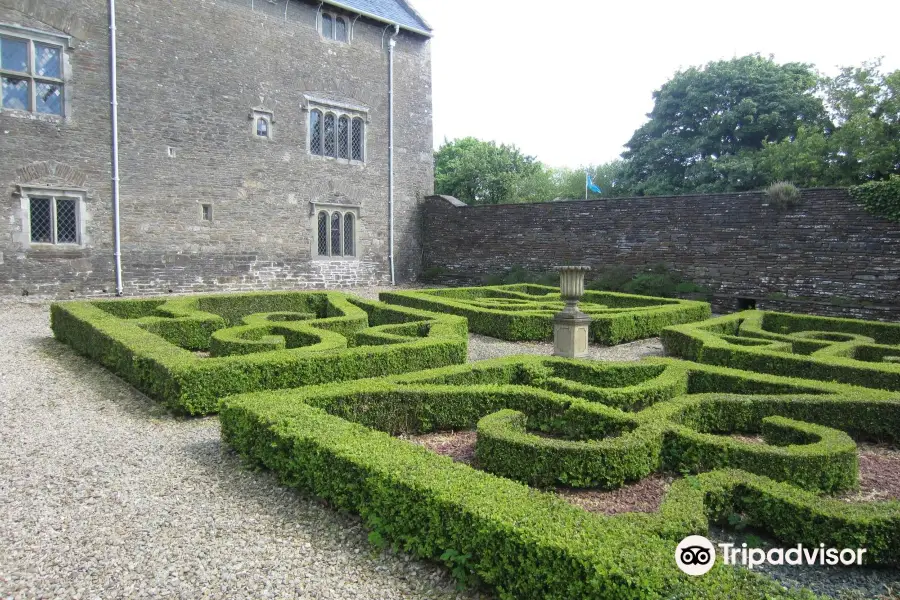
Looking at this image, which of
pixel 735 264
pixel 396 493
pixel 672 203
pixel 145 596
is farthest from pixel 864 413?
pixel 672 203

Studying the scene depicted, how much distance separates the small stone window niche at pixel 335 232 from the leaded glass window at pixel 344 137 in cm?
182

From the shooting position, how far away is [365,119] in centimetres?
2130

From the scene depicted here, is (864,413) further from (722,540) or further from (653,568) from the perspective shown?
(653,568)

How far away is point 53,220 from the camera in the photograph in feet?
49.7

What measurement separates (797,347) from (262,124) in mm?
15650

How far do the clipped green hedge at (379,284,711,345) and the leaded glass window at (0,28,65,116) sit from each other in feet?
31.1

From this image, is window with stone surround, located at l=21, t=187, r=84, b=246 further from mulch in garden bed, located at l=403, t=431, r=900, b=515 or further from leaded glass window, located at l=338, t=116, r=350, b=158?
mulch in garden bed, located at l=403, t=431, r=900, b=515

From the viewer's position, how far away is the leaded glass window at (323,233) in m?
20.6

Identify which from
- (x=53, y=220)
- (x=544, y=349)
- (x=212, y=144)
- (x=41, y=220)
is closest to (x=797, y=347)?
(x=544, y=349)

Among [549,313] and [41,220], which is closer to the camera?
[549,313]

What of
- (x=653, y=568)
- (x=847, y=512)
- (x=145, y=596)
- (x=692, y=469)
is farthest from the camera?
(x=692, y=469)

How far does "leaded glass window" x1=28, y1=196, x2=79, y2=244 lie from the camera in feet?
48.9

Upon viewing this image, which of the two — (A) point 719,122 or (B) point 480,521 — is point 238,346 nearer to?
(B) point 480,521

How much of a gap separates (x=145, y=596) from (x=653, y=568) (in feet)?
8.74
